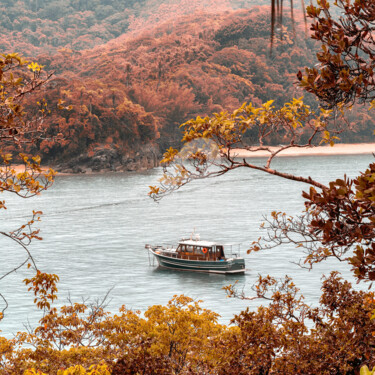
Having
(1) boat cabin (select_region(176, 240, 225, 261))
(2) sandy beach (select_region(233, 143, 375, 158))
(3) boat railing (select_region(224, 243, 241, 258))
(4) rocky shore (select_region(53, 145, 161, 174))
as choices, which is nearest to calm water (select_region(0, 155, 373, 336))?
(3) boat railing (select_region(224, 243, 241, 258))

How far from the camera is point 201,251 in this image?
1519 inches

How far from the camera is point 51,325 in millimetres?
11312

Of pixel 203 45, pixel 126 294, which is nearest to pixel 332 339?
pixel 126 294

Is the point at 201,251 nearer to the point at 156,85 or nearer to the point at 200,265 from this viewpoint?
the point at 200,265

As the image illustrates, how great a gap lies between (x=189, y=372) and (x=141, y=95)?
121m

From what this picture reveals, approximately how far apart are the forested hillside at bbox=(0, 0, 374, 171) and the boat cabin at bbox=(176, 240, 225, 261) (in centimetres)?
5627

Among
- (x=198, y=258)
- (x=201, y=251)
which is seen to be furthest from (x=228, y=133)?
(x=201, y=251)

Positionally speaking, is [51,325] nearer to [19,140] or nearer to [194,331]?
[194,331]

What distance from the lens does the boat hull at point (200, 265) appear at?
120 feet

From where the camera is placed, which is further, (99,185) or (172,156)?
(99,185)

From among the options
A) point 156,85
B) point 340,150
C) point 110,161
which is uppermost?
point 156,85

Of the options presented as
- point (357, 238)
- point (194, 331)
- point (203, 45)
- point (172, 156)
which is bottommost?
point (194, 331)

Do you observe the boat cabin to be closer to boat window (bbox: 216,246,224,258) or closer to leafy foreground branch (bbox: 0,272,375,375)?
boat window (bbox: 216,246,224,258)

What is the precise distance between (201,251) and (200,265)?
118cm
